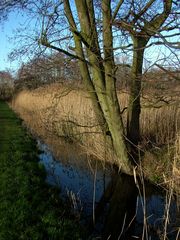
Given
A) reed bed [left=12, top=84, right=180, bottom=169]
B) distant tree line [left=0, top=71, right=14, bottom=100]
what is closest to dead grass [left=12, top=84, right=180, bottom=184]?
reed bed [left=12, top=84, right=180, bottom=169]

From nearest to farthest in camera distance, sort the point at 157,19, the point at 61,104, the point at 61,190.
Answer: the point at 61,190 < the point at 157,19 < the point at 61,104

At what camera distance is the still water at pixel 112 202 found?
533cm

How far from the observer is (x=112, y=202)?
265 inches

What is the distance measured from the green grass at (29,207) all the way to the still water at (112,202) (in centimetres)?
41

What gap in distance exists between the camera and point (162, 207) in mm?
6430

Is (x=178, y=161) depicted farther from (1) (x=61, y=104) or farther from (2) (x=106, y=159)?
(1) (x=61, y=104)

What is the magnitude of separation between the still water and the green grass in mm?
412

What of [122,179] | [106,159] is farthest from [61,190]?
[106,159]

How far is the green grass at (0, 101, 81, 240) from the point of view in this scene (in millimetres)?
4535

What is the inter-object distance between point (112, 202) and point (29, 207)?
2058mm

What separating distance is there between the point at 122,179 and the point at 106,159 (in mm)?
1334

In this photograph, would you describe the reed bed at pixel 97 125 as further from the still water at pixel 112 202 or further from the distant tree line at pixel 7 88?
the distant tree line at pixel 7 88

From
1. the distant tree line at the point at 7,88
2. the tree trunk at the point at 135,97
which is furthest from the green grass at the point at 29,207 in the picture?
the distant tree line at the point at 7,88

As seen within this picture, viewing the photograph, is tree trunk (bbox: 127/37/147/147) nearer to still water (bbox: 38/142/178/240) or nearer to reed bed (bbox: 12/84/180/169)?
reed bed (bbox: 12/84/180/169)
